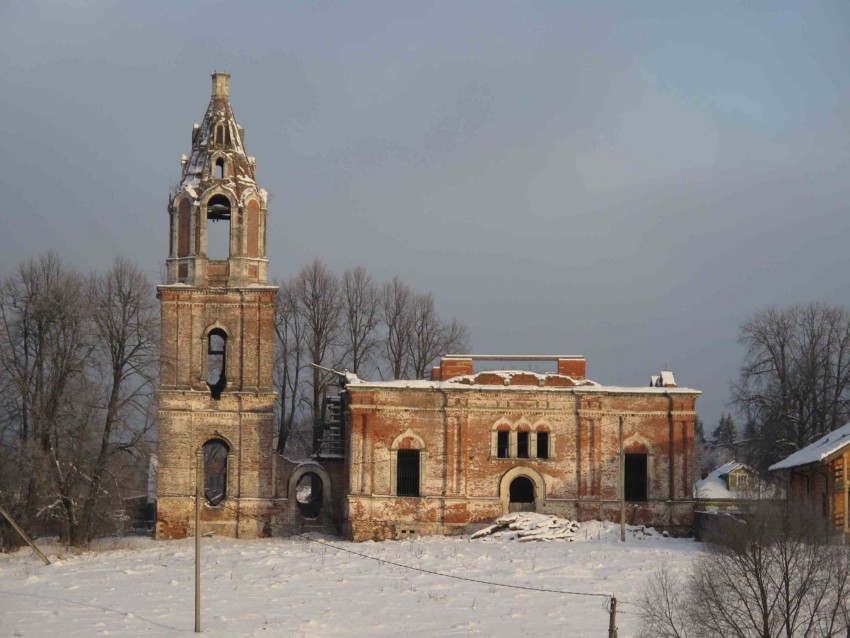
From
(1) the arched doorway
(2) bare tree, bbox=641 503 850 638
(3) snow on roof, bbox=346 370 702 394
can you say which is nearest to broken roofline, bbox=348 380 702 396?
(3) snow on roof, bbox=346 370 702 394

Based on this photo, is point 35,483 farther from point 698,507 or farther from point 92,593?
point 698,507

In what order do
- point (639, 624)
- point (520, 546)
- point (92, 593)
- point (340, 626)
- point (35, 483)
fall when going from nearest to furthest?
point (639, 624) → point (340, 626) → point (92, 593) → point (520, 546) → point (35, 483)

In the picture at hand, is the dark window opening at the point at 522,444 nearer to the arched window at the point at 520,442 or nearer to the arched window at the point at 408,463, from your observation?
the arched window at the point at 520,442

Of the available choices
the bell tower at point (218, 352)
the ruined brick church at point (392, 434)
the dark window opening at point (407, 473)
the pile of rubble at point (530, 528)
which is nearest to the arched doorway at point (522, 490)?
the ruined brick church at point (392, 434)

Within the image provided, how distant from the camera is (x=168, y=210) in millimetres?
43062

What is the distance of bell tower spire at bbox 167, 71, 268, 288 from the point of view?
42188 mm

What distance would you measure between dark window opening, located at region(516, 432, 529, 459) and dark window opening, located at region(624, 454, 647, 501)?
3.49 metres

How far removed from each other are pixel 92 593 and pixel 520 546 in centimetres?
1286

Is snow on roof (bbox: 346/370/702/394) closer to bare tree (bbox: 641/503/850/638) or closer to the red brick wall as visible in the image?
the red brick wall

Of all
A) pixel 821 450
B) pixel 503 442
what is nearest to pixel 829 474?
pixel 821 450

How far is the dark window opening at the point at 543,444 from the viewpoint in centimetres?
4191

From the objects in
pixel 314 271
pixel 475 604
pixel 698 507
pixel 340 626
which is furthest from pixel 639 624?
pixel 314 271

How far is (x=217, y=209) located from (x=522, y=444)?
43.9 ft

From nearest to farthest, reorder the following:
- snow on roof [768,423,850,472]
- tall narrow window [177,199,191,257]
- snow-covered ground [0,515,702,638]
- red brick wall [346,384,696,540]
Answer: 1. snow-covered ground [0,515,702,638]
2. snow on roof [768,423,850,472]
3. red brick wall [346,384,696,540]
4. tall narrow window [177,199,191,257]
